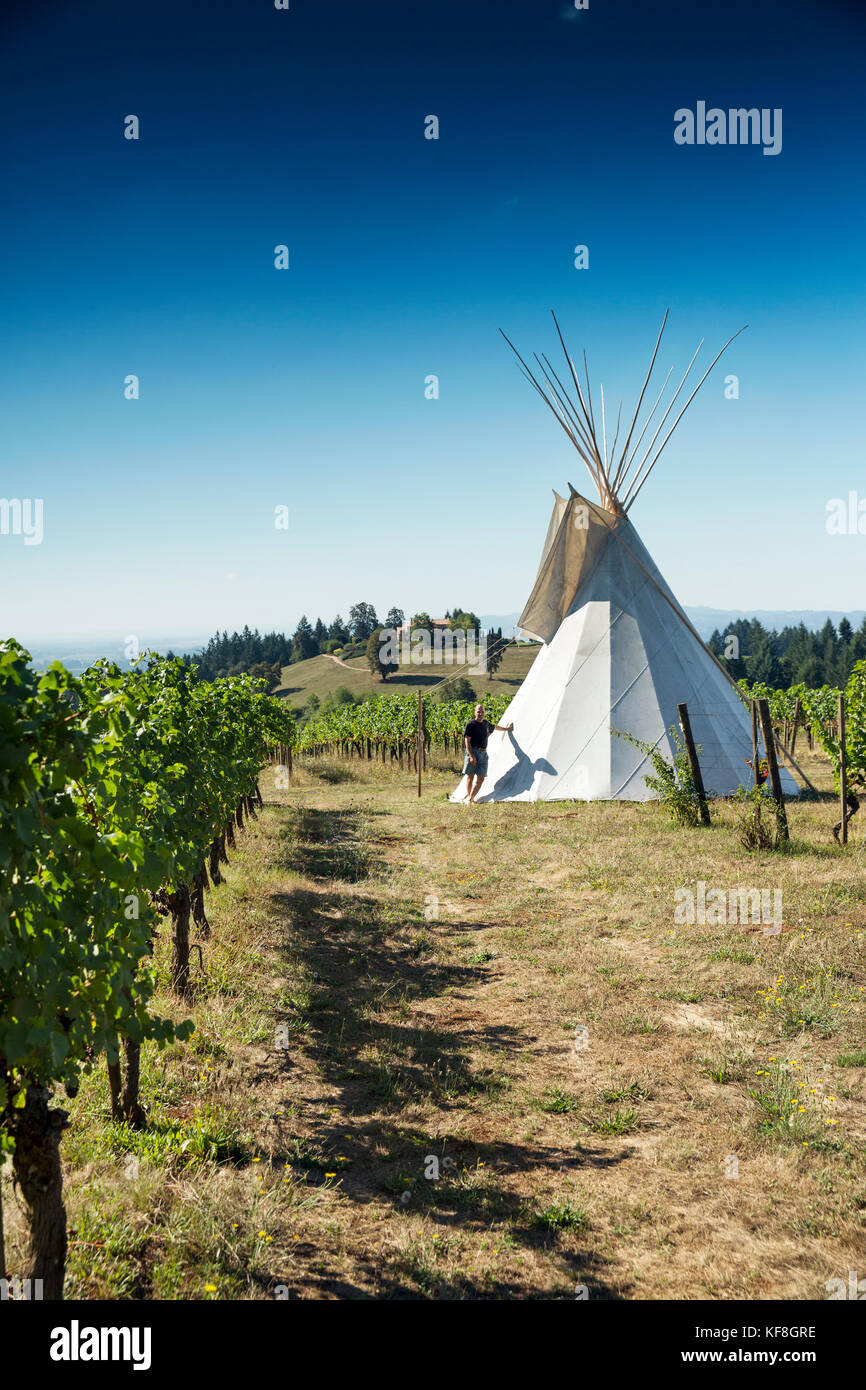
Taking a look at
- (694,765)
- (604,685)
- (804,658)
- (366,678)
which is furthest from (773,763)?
(804,658)

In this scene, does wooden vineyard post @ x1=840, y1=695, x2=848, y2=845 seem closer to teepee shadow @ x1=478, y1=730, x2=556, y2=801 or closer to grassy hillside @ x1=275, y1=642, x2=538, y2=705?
teepee shadow @ x1=478, y1=730, x2=556, y2=801

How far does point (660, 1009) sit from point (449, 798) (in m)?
10.7

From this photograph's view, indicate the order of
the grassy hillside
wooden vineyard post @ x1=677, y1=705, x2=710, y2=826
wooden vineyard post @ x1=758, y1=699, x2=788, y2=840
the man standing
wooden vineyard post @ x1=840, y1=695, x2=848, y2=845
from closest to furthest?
wooden vineyard post @ x1=758, y1=699, x2=788, y2=840
wooden vineyard post @ x1=840, y1=695, x2=848, y2=845
wooden vineyard post @ x1=677, y1=705, x2=710, y2=826
the man standing
the grassy hillside

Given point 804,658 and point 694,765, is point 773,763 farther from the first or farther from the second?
point 804,658

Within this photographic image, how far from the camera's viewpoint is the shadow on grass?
342cm

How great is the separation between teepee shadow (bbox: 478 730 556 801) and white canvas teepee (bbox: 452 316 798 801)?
0.9 inches

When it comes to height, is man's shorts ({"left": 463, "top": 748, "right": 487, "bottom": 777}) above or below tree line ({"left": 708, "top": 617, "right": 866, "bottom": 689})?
below

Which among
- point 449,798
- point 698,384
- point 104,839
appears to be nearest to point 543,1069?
point 104,839

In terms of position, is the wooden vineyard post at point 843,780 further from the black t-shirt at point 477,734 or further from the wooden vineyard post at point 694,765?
the black t-shirt at point 477,734

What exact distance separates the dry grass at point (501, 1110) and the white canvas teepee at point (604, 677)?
16.9 feet

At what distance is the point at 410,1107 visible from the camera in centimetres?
482

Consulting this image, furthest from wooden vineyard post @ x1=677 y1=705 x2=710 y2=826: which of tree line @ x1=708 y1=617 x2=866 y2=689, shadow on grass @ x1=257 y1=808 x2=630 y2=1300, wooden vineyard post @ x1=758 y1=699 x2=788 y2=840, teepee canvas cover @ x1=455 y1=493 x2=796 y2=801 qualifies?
tree line @ x1=708 y1=617 x2=866 y2=689

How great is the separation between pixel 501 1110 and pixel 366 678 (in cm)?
8219
